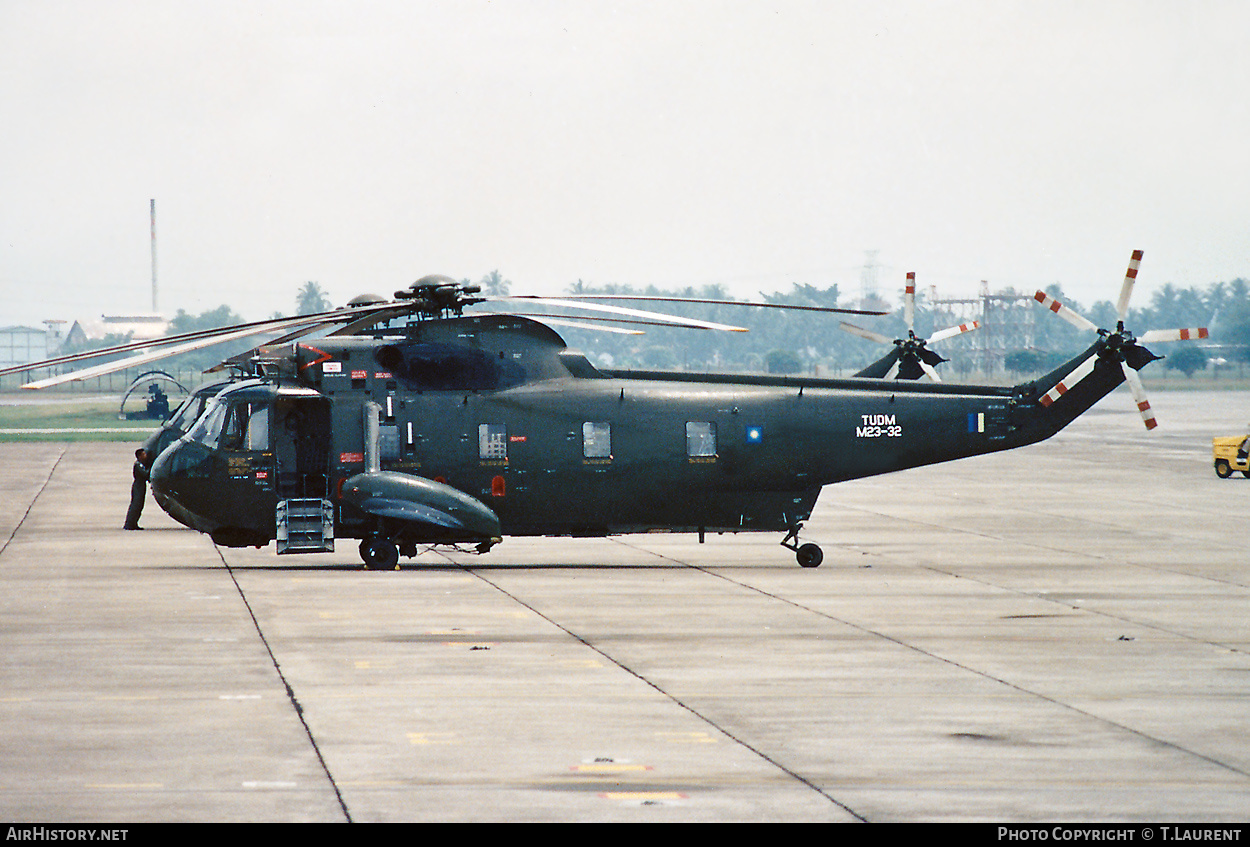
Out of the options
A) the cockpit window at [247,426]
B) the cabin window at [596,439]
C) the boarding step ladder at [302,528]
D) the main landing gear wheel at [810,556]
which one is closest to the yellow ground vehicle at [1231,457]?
the main landing gear wheel at [810,556]

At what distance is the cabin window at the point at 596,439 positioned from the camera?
79.6 feet

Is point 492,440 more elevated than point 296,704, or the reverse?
point 492,440

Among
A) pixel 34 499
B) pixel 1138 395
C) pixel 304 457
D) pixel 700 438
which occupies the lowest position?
pixel 34 499

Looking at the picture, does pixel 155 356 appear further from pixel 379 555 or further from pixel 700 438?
pixel 700 438

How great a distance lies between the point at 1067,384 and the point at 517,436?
882 cm

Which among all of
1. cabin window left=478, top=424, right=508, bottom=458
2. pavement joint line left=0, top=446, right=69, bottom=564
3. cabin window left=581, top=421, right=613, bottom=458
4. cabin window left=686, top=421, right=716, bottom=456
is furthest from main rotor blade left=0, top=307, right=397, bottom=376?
pavement joint line left=0, top=446, right=69, bottom=564

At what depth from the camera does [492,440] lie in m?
24.2

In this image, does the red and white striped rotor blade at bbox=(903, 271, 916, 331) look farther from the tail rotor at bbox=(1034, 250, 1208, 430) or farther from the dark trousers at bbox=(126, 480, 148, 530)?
the dark trousers at bbox=(126, 480, 148, 530)

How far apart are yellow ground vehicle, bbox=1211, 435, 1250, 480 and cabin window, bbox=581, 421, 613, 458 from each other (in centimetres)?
2579

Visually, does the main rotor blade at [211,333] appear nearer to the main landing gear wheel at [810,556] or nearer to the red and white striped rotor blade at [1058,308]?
the main landing gear wheel at [810,556]

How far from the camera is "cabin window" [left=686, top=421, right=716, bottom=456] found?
24469mm

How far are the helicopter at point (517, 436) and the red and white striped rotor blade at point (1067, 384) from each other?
0.04 m

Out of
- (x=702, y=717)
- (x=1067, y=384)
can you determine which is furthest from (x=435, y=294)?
(x=702, y=717)

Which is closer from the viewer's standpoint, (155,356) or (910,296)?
(155,356)
